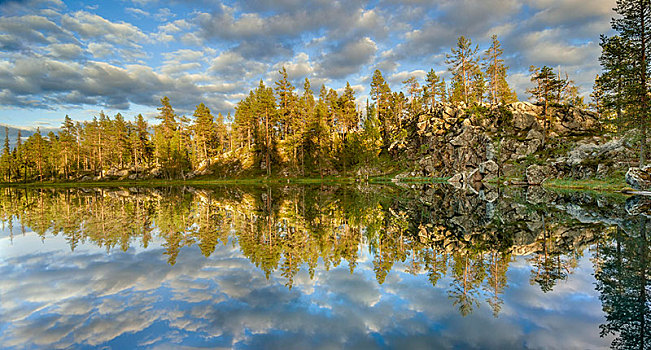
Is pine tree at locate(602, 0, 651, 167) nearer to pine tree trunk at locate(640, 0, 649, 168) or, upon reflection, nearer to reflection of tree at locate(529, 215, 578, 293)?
pine tree trunk at locate(640, 0, 649, 168)

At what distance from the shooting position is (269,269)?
895cm

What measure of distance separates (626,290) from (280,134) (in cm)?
8742

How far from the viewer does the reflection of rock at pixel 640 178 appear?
1110 inches

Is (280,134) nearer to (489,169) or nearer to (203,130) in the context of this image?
(203,130)

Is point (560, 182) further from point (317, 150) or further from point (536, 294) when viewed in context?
point (317, 150)

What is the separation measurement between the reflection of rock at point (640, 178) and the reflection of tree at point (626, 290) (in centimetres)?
2645

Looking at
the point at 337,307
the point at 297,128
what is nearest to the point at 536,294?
the point at 337,307

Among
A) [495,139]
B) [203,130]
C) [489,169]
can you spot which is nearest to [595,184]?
[489,169]

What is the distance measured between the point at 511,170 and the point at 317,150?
149 ft

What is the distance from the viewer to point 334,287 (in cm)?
756

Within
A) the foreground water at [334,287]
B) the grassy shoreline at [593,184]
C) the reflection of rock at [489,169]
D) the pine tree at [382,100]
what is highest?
the pine tree at [382,100]

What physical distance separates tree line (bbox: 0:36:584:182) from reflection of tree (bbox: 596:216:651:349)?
5907 centimetres

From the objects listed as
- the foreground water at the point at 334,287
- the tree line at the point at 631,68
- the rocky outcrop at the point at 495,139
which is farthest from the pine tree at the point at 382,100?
the foreground water at the point at 334,287

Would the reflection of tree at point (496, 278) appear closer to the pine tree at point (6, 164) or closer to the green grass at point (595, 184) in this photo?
the green grass at point (595, 184)
